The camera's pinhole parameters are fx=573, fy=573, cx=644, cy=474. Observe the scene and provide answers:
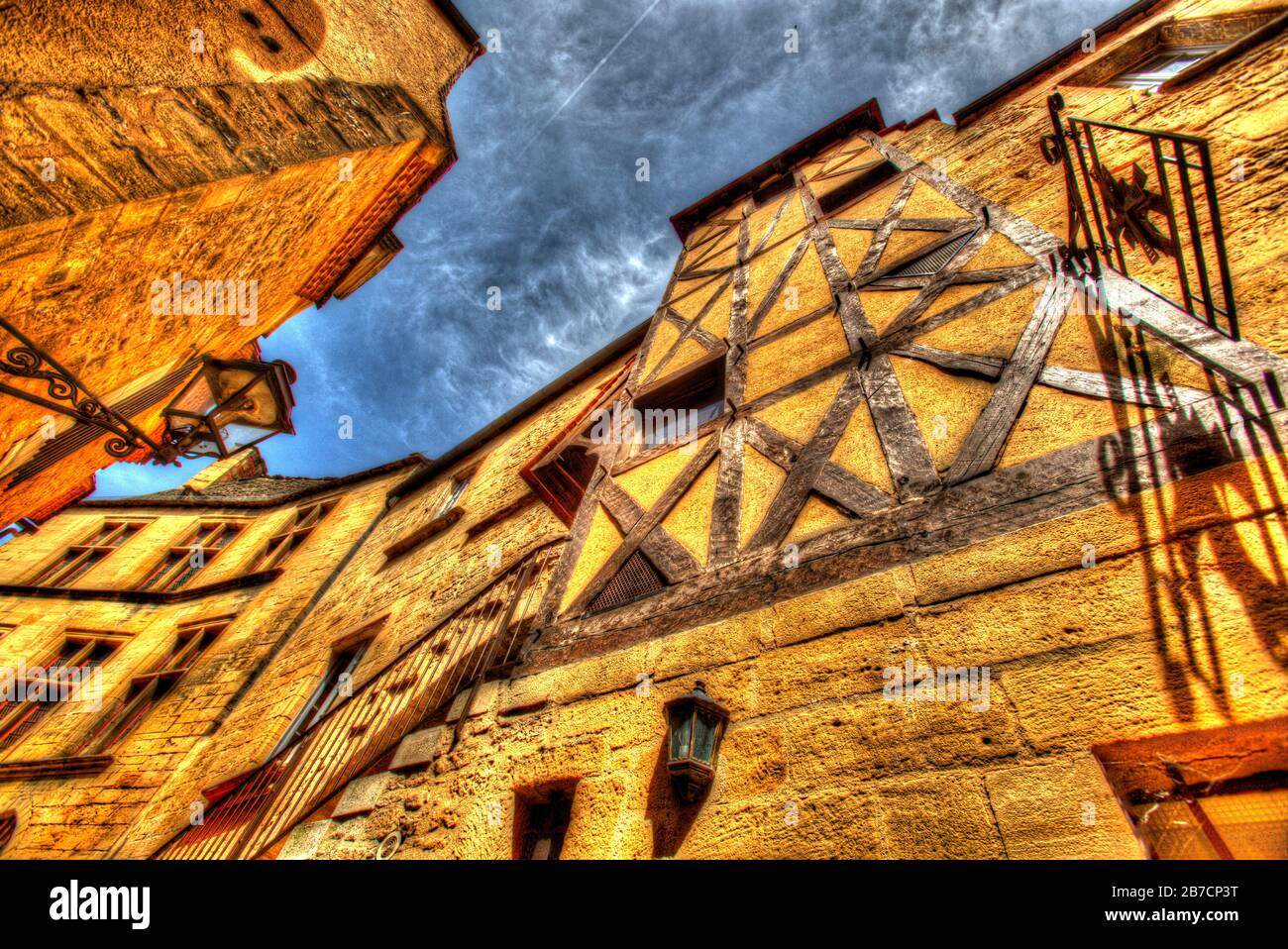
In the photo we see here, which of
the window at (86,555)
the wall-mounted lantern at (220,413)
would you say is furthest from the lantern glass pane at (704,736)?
the window at (86,555)

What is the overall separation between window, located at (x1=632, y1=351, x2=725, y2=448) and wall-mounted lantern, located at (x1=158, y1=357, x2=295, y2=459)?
180 inches

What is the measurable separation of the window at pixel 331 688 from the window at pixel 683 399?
5.46 metres

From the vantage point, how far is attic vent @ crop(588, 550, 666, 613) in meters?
→ 3.79

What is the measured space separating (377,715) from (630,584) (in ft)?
8.72

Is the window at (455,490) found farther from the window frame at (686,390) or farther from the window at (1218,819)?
the window at (1218,819)

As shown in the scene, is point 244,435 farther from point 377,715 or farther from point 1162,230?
point 1162,230

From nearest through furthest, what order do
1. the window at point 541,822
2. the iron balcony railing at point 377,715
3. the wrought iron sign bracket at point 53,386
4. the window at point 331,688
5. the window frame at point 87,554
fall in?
the window at point 541,822 → the wrought iron sign bracket at point 53,386 → the iron balcony railing at point 377,715 → the window at point 331,688 → the window frame at point 87,554

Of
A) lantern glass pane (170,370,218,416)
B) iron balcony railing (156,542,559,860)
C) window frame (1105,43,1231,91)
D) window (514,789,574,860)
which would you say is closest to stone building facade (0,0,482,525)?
lantern glass pane (170,370,218,416)

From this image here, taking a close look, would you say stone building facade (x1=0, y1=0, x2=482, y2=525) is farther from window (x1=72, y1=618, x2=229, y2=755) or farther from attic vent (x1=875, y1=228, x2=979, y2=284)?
attic vent (x1=875, y1=228, x2=979, y2=284)

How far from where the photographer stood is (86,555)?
13094 millimetres

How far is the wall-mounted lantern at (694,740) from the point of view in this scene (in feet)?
7.82

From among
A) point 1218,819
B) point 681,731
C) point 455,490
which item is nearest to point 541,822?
point 681,731

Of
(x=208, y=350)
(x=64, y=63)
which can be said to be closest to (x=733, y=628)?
(x=64, y=63)
